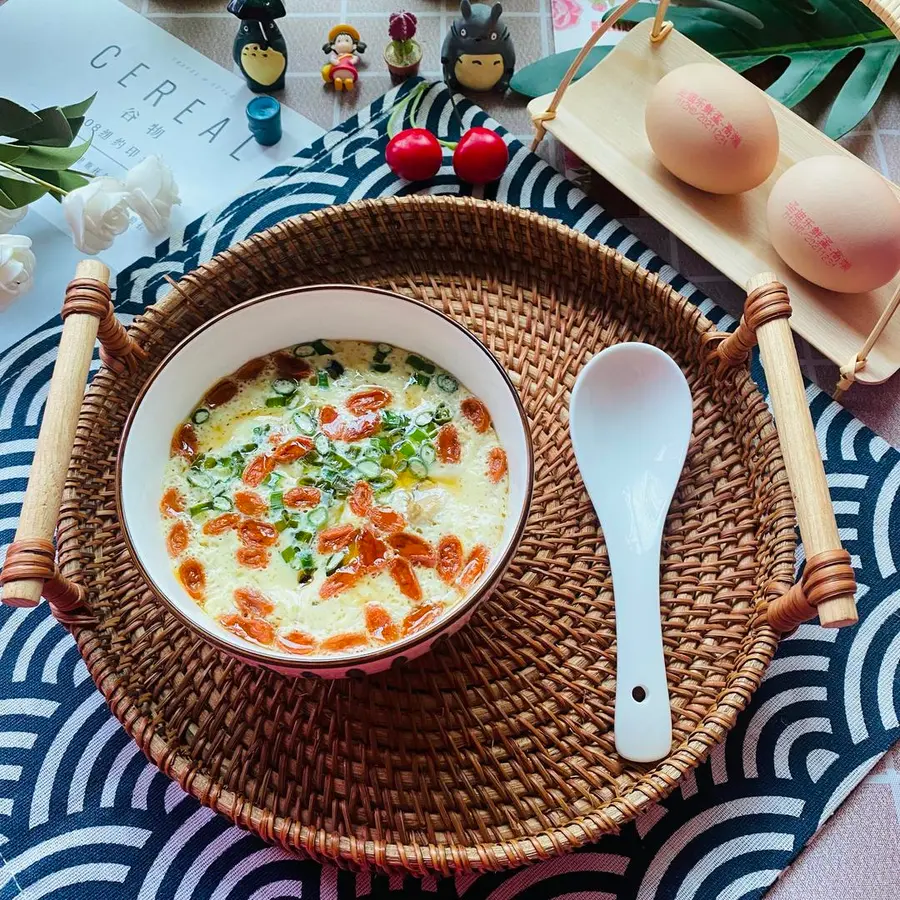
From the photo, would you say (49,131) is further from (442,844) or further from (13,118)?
(442,844)

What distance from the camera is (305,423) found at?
3.64ft

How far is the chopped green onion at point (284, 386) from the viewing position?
1.13 m

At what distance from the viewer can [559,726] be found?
1016 millimetres

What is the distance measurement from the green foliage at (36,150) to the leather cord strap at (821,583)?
1.17m

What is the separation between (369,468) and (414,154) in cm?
60

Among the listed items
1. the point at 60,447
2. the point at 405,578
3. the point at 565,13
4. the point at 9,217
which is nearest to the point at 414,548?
the point at 405,578

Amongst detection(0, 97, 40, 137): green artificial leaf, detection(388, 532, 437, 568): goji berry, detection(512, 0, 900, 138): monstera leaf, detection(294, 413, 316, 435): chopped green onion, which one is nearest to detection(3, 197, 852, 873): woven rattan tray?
detection(388, 532, 437, 568): goji berry

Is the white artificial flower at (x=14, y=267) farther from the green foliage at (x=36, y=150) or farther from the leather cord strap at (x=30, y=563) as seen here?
the leather cord strap at (x=30, y=563)

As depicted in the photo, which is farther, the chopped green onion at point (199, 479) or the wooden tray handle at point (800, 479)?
the chopped green onion at point (199, 479)

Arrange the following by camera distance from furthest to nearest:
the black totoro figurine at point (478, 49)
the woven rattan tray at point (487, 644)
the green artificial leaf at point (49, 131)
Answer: the black totoro figurine at point (478, 49) < the green artificial leaf at point (49, 131) < the woven rattan tray at point (487, 644)

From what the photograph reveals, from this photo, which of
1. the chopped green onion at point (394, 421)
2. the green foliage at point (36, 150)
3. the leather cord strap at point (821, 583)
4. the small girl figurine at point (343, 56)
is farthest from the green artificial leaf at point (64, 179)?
the leather cord strap at point (821, 583)

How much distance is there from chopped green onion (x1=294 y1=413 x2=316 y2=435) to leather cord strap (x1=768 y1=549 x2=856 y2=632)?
0.56m

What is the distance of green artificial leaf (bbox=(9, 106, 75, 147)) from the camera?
1.40 metres

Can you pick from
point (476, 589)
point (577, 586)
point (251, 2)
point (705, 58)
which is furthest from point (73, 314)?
point (705, 58)
